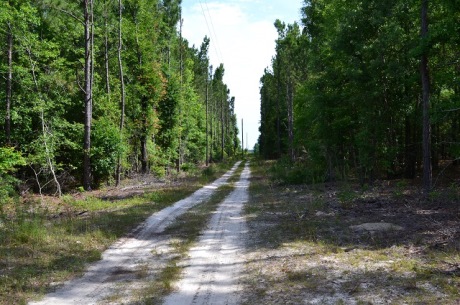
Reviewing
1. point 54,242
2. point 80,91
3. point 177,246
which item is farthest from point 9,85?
point 177,246

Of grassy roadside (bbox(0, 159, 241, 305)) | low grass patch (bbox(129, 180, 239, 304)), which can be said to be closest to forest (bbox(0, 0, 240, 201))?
grassy roadside (bbox(0, 159, 241, 305))

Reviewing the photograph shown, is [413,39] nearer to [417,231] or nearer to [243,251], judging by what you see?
[417,231]

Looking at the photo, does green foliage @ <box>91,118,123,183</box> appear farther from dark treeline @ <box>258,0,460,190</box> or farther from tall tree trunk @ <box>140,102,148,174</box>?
dark treeline @ <box>258,0,460,190</box>

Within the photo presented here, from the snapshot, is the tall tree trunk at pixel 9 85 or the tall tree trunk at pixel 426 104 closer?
the tall tree trunk at pixel 426 104

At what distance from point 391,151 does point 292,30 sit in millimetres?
26393

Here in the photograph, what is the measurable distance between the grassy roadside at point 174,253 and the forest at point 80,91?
8.86m

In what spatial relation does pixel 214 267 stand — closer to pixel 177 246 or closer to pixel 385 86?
pixel 177 246

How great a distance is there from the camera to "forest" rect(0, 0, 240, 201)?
19484mm

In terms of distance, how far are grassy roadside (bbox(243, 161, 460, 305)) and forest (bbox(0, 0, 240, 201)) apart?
1263cm

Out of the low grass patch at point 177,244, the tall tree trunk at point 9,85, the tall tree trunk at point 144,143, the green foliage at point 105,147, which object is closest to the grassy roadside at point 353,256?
the low grass patch at point 177,244

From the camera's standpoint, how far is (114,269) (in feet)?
24.2

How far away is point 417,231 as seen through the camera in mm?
9367

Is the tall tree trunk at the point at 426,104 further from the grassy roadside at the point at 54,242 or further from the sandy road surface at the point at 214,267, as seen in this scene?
the grassy roadside at the point at 54,242

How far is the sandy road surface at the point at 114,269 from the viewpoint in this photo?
5.84 metres
